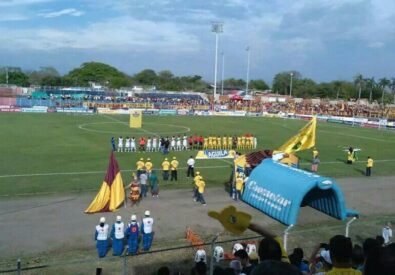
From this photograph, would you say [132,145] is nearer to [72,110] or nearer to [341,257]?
[341,257]

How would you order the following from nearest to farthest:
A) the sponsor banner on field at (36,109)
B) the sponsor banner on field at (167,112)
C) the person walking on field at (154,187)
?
the person walking on field at (154,187)
the sponsor banner on field at (36,109)
the sponsor banner on field at (167,112)

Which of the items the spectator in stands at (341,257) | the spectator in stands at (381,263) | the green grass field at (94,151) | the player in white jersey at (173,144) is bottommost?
the green grass field at (94,151)

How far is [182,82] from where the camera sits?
163500 millimetres

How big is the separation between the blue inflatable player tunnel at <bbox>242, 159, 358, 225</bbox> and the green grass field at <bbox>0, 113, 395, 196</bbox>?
6945 millimetres

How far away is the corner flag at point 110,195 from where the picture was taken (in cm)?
1758

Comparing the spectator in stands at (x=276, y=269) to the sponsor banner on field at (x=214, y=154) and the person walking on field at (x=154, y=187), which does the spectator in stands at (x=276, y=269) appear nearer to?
the person walking on field at (x=154, y=187)

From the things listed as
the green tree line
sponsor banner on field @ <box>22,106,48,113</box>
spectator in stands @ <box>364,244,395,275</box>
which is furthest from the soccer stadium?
the green tree line

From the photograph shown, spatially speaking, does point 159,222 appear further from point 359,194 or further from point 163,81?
point 163,81

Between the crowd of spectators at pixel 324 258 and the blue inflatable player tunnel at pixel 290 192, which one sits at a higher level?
the crowd of spectators at pixel 324 258

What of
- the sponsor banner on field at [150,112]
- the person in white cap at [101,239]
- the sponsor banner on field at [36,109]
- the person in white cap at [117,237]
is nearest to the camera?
the person in white cap at [101,239]

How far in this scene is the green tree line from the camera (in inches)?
5094

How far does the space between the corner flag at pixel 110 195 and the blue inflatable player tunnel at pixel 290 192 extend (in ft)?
16.9

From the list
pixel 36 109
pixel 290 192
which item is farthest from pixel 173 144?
pixel 36 109

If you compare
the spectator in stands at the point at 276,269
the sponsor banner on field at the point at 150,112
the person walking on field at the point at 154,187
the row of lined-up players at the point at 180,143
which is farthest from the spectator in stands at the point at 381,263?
the sponsor banner on field at the point at 150,112
